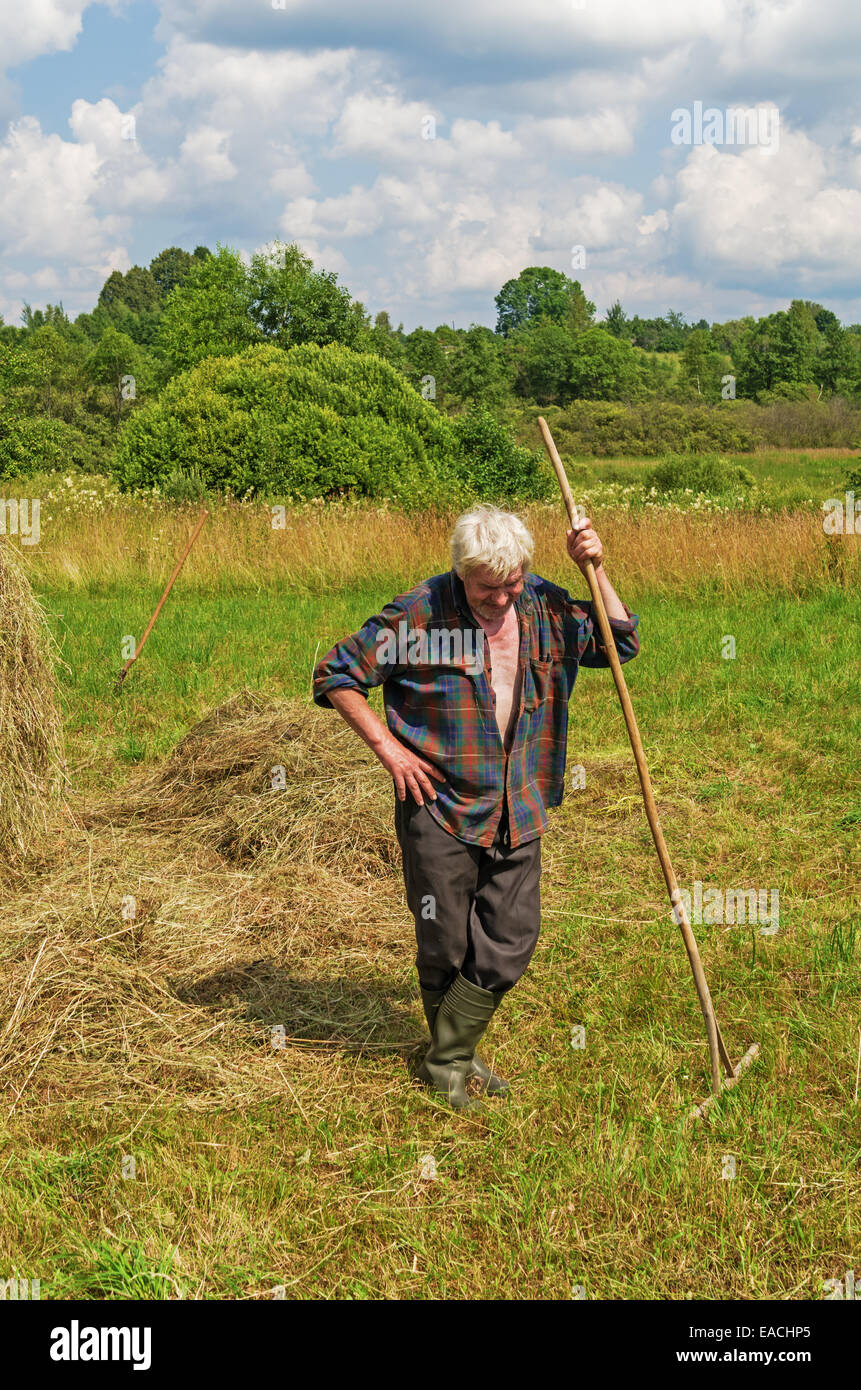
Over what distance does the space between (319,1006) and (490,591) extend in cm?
206

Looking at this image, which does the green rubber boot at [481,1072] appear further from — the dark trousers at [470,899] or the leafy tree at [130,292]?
the leafy tree at [130,292]

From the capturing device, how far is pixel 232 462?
19.9 meters

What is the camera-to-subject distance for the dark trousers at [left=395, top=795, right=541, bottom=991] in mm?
3371

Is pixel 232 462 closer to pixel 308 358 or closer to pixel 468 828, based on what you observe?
pixel 308 358

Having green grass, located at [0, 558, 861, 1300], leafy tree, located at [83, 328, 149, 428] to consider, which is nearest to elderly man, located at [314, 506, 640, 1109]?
green grass, located at [0, 558, 861, 1300]

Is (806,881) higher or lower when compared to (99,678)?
lower

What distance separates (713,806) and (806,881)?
1.13 m

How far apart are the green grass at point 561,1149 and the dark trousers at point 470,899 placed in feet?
1.80

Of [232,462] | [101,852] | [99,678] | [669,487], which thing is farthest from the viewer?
[669,487]

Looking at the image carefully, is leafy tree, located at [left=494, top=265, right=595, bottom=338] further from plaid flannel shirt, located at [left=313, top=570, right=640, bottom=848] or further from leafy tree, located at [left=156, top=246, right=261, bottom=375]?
plaid flannel shirt, located at [left=313, top=570, right=640, bottom=848]

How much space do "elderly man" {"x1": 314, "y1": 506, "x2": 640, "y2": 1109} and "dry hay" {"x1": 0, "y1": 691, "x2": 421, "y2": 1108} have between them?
90 centimetres

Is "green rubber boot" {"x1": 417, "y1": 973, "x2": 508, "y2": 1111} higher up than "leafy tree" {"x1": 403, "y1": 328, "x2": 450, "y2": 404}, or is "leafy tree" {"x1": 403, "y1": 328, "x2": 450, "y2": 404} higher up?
"leafy tree" {"x1": 403, "y1": 328, "x2": 450, "y2": 404}

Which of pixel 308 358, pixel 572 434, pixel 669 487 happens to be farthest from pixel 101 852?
pixel 572 434

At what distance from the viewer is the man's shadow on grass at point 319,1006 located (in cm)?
417
